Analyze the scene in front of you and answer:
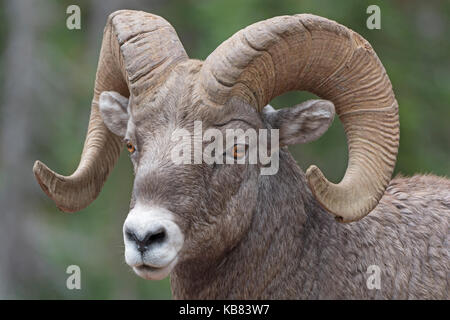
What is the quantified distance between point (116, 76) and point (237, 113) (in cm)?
163

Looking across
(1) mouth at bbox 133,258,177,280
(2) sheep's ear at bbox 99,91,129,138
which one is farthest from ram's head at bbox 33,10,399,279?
(2) sheep's ear at bbox 99,91,129,138

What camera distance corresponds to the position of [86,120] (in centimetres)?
2667

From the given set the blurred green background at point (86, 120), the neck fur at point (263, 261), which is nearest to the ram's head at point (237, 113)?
the neck fur at point (263, 261)

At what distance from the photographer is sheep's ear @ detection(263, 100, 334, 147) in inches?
358

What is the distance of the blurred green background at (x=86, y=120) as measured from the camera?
22.7 metres

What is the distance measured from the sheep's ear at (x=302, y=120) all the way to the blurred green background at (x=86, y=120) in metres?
12.2

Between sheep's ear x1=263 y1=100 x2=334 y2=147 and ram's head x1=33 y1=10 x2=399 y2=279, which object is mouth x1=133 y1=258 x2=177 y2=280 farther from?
sheep's ear x1=263 y1=100 x2=334 y2=147

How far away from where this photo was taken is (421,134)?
2383 centimetres

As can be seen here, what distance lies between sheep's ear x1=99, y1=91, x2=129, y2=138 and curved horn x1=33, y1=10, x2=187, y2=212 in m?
0.17

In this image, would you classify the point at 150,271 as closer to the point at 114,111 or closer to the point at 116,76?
the point at 114,111

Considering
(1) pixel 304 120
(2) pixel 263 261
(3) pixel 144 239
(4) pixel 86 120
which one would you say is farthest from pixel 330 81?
(4) pixel 86 120
